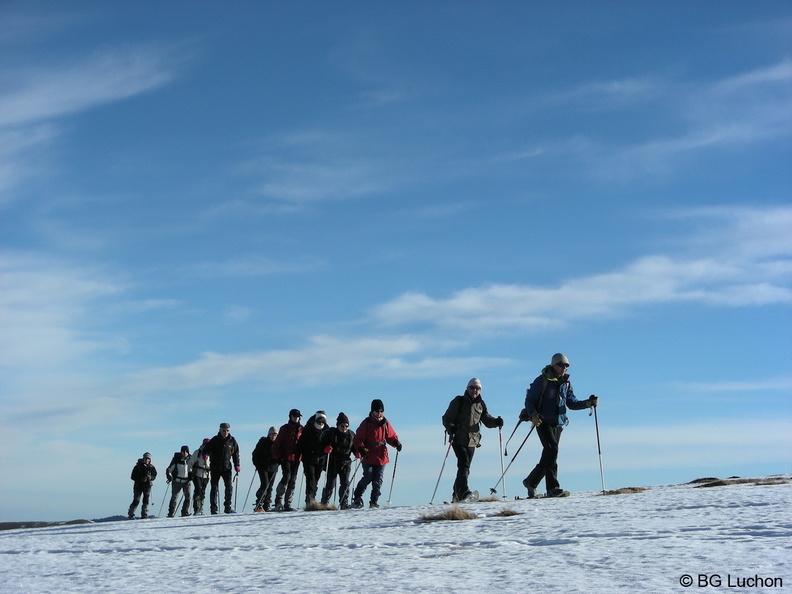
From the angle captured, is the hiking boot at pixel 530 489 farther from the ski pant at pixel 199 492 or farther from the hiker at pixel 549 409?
the ski pant at pixel 199 492

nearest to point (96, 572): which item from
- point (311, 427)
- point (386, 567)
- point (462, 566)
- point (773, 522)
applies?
point (386, 567)

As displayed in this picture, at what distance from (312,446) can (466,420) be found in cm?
401

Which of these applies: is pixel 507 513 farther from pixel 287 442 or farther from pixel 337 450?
pixel 287 442

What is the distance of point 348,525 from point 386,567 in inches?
151

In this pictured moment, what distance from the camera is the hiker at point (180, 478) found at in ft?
72.1

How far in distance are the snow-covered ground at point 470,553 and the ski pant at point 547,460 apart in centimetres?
147

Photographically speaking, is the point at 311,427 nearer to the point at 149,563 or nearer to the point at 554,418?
the point at 554,418

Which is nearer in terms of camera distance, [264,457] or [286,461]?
[286,461]

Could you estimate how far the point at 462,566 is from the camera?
273 inches

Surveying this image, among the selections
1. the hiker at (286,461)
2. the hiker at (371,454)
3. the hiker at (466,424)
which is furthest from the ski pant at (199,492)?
the hiker at (466,424)

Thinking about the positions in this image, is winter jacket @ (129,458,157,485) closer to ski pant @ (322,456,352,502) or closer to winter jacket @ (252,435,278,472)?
winter jacket @ (252,435,278,472)

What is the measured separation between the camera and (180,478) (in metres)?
22.0

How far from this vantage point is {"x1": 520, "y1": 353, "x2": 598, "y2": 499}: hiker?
13.5 meters

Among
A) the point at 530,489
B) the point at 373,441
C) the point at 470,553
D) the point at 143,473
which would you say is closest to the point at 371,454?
the point at 373,441
